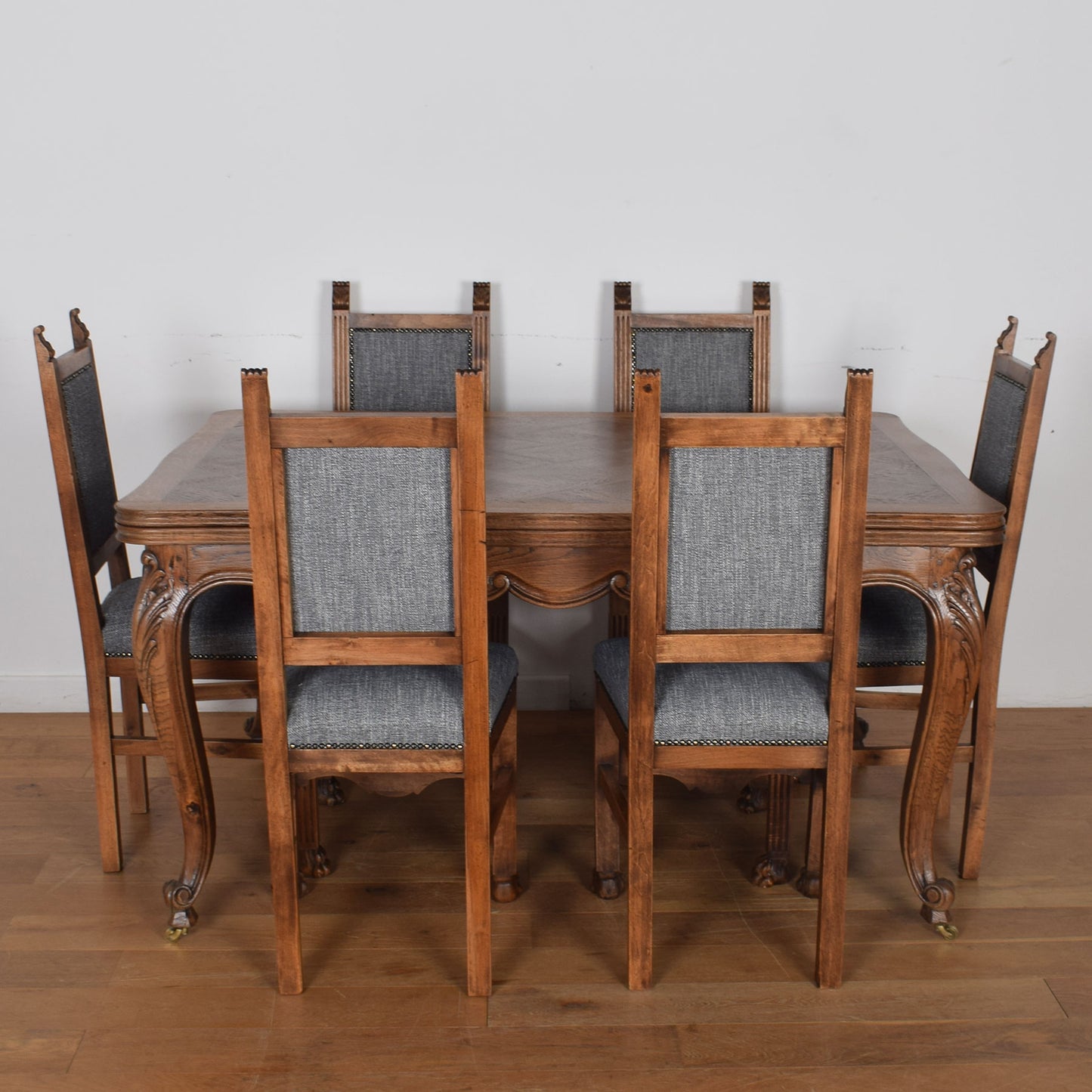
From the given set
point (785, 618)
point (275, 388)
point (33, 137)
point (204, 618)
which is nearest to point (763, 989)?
point (785, 618)

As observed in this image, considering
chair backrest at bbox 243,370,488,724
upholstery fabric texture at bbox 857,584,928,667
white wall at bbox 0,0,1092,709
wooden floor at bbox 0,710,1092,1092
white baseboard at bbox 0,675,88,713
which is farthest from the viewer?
white baseboard at bbox 0,675,88,713

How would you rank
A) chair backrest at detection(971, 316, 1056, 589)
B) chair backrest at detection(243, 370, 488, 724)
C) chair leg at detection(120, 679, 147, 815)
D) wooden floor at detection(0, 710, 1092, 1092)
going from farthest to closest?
chair leg at detection(120, 679, 147, 815) < chair backrest at detection(971, 316, 1056, 589) < wooden floor at detection(0, 710, 1092, 1092) < chair backrest at detection(243, 370, 488, 724)

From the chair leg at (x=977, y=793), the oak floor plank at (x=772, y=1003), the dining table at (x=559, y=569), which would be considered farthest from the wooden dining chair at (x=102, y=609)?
the chair leg at (x=977, y=793)

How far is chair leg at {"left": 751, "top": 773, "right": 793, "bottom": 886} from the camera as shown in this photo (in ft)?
7.99

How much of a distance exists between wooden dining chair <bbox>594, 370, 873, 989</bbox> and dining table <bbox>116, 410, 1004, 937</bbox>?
0.21 meters

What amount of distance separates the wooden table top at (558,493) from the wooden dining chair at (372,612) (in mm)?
231

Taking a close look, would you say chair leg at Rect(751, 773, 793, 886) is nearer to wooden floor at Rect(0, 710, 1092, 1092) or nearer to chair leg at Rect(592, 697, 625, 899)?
wooden floor at Rect(0, 710, 1092, 1092)

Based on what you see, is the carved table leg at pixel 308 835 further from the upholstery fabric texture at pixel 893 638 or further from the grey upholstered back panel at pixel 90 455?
the upholstery fabric texture at pixel 893 638

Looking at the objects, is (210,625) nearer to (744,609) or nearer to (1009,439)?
(744,609)

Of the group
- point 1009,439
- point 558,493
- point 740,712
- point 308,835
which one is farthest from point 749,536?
point 308,835

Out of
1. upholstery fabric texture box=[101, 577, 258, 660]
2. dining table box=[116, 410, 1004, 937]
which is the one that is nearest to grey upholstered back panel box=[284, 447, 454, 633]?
dining table box=[116, 410, 1004, 937]

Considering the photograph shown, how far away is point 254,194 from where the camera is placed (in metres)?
2.89

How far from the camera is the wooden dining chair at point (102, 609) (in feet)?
7.67

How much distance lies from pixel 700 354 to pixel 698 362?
19mm
